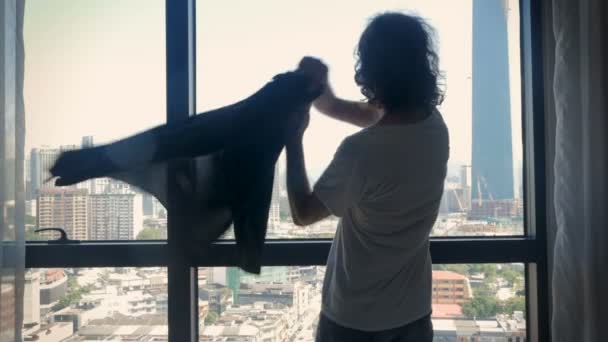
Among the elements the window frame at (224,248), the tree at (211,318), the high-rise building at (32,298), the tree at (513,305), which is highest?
the window frame at (224,248)

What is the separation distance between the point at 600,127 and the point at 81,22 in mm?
1365

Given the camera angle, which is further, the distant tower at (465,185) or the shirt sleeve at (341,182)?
the distant tower at (465,185)

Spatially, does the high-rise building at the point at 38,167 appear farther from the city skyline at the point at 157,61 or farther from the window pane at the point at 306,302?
the window pane at the point at 306,302

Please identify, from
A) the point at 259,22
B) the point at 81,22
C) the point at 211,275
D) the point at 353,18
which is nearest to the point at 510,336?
the point at 211,275

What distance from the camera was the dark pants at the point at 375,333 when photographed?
94 centimetres

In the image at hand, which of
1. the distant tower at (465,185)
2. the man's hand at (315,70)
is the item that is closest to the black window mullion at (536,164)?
the distant tower at (465,185)

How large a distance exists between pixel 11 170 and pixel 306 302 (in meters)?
0.82

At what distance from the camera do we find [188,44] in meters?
1.32

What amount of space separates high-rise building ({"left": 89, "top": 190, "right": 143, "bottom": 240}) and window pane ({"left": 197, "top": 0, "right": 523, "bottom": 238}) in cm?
34

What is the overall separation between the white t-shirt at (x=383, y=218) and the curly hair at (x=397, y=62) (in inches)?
2.2

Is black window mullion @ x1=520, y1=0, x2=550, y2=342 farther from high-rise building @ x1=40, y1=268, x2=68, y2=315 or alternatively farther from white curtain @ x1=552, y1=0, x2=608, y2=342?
high-rise building @ x1=40, y1=268, x2=68, y2=315

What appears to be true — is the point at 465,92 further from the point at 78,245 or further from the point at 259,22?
the point at 78,245

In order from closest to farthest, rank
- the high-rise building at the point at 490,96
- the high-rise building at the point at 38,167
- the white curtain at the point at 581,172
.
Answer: the white curtain at the point at 581,172 < the high-rise building at the point at 38,167 < the high-rise building at the point at 490,96

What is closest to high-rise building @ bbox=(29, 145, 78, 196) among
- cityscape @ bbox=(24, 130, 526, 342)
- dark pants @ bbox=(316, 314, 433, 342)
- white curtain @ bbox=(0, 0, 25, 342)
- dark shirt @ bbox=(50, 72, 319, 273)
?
cityscape @ bbox=(24, 130, 526, 342)
